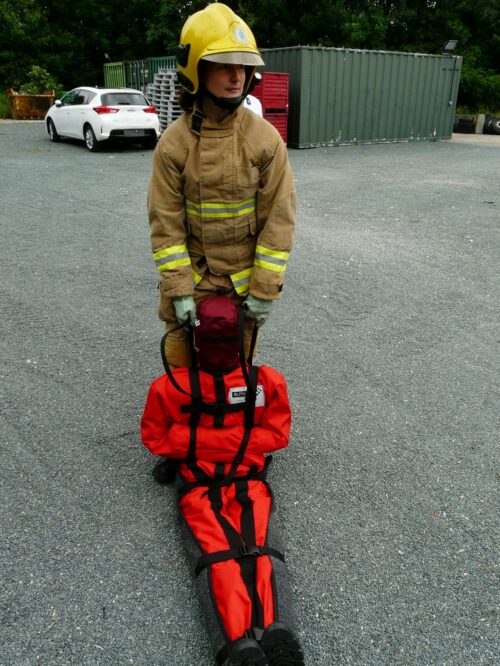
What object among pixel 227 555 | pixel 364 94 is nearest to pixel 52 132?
pixel 364 94

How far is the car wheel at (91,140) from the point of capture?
1452 cm

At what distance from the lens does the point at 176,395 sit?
2723 millimetres

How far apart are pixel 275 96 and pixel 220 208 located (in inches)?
598

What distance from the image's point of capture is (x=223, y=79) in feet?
7.90

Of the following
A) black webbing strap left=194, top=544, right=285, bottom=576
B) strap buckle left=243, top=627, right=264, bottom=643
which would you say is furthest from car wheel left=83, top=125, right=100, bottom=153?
strap buckle left=243, top=627, right=264, bottom=643

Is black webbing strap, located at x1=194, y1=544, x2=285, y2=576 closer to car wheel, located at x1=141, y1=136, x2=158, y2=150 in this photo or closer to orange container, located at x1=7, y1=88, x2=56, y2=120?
car wheel, located at x1=141, y1=136, x2=158, y2=150

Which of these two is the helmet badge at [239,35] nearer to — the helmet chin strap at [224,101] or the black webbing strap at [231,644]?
the helmet chin strap at [224,101]

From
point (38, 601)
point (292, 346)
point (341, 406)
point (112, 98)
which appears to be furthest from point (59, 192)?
point (38, 601)

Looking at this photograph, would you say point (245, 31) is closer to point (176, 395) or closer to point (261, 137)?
point (261, 137)

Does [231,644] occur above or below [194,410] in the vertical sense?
below

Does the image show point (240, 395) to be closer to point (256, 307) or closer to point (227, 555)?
point (256, 307)

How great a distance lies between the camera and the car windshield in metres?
14.3

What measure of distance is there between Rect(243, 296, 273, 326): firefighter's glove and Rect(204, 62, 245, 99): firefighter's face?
2.84 feet

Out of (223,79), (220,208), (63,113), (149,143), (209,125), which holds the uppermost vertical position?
(223,79)
